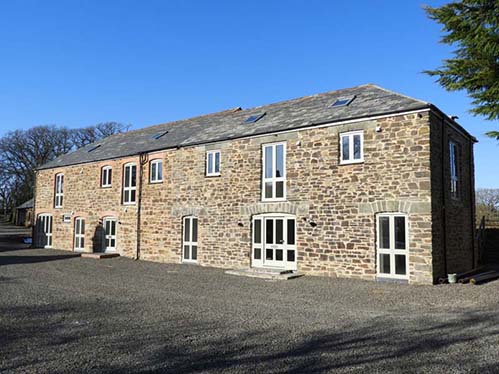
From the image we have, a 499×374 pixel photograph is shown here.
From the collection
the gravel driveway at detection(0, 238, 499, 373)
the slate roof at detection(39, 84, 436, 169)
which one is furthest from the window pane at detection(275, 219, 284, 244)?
the slate roof at detection(39, 84, 436, 169)

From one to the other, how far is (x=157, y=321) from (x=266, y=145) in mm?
8993

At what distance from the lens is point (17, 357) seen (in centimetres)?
499

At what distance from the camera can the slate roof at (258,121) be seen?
1313cm

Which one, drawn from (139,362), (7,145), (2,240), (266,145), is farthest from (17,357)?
(7,145)

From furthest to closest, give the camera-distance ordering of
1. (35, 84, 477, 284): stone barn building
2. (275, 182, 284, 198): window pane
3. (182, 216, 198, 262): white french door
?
(182, 216, 198, 262): white french door, (275, 182, 284, 198): window pane, (35, 84, 477, 284): stone barn building

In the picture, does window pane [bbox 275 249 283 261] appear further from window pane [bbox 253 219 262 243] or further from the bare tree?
the bare tree

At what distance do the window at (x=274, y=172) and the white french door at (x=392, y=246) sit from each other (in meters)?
3.55

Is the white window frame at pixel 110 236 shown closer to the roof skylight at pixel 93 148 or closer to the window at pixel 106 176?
the window at pixel 106 176

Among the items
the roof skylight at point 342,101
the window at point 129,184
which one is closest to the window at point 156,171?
the window at point 129,184

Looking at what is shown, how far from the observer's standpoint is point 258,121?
16.4 m

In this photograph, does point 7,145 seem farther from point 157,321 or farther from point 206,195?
point 157,321

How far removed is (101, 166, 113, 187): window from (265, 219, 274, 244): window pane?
9.62 metres

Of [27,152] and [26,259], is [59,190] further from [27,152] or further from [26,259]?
[27,152]

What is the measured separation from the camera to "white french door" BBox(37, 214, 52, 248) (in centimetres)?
2379
